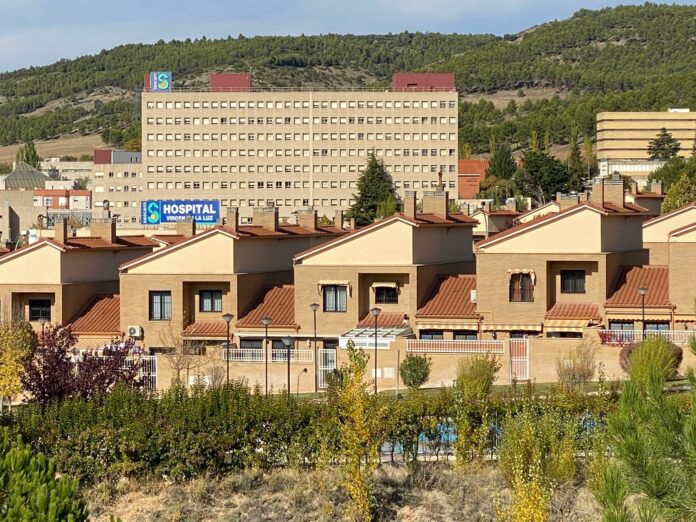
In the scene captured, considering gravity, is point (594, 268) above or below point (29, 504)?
above

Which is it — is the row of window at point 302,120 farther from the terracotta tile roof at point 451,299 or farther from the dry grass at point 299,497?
the dry grass at point 299,497

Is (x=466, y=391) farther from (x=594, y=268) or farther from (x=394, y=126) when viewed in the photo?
(x=394, y=126)

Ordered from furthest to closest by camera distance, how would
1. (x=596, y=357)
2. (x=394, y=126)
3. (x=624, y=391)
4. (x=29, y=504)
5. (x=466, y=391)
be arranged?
1. (x=394, y=126)
2. (x=596, y=357)
3. (x=466, y=391)
4. (x=29, y=504)
5. (x=624, y=391)

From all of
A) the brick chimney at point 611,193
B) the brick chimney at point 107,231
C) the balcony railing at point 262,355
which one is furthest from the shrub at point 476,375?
the brick chimney at point 107,231

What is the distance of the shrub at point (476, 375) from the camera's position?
4422cm

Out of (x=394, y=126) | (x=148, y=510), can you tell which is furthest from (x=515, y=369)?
(x=394, y=126)

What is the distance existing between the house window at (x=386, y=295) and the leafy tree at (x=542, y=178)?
86895 millimetres

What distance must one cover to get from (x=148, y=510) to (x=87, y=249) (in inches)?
1172

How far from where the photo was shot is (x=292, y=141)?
169 meters

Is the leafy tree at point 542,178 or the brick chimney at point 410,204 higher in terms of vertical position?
the leafy tree at point 542,178

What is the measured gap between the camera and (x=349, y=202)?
170m

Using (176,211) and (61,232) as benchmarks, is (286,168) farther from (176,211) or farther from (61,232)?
(61,232)

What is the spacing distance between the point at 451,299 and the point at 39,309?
17440 mm

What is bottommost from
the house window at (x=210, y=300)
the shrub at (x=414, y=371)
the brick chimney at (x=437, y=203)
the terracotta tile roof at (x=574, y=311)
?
the shrub at (x=414, y=371)
